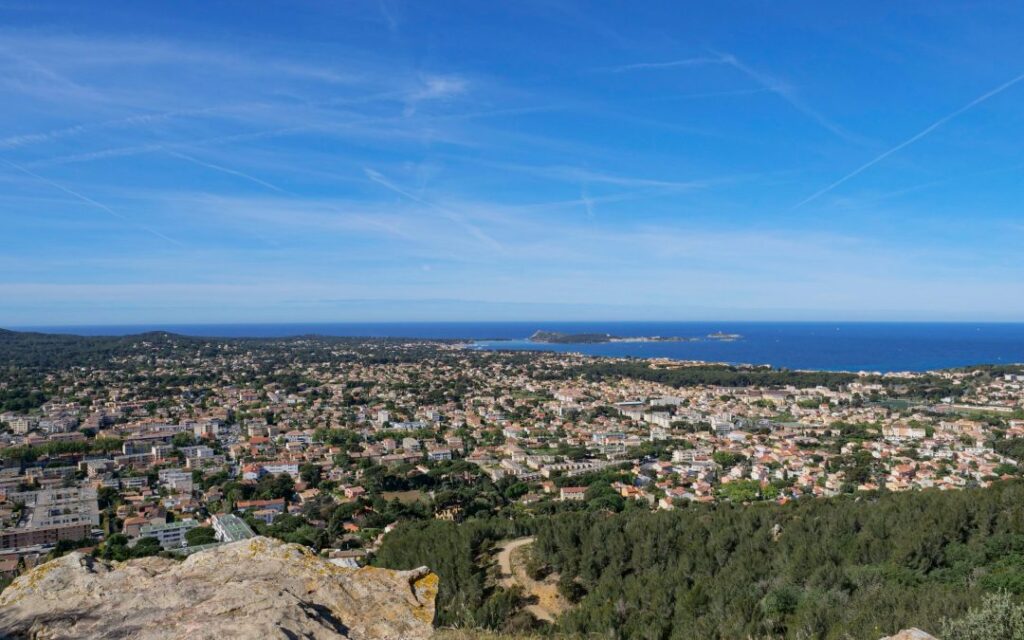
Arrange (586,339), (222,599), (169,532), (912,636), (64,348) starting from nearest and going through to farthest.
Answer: (222,599)
(912,636)
(169,532)
(64,348)
(586,339)

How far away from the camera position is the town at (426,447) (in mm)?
21953

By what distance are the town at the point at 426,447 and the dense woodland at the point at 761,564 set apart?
149 inches

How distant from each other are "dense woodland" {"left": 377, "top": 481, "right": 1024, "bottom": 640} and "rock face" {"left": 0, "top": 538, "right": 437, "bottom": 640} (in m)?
4.72

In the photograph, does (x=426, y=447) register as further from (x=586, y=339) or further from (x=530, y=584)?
(x=586, y=339)

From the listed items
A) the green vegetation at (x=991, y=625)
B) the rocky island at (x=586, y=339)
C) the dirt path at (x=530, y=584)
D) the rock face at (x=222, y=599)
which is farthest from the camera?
the rocky island at (x=586, y=339)

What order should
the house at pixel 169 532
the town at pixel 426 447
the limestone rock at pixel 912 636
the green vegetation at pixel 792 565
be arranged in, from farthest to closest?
the town at pixel 426 447 < the house at pixel 169 532 < the green vegetation at pixel 792 565 < the limestone rock at pixel 912 636

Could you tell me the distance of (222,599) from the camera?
10.7 feet

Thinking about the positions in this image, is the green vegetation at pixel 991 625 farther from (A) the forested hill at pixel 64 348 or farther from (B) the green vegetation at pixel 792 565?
(A) the forested hill at pixel 64 348

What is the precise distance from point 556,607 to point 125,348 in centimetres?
8804

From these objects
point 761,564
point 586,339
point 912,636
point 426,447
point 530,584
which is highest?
point 912,636

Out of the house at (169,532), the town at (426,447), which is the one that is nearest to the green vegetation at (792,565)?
the town at (426,447)

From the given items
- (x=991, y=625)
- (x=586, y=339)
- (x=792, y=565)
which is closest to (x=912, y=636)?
(x=991, y=625)

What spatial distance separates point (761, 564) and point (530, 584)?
445cm

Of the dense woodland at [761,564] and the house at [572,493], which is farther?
the house at [572,493]
